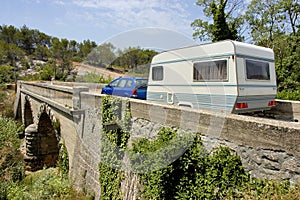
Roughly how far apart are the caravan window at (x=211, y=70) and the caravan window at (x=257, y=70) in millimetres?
690

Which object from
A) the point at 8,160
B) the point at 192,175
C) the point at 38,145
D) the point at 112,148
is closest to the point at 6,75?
the point at 38,145

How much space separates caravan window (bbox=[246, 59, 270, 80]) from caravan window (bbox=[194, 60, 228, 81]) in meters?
0.69

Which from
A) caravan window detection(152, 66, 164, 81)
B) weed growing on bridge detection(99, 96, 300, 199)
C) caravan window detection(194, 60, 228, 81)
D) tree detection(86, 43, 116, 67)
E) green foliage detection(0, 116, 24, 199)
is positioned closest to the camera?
weed growing on bridge detection(99, 96, 300, 199)

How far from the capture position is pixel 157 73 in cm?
750

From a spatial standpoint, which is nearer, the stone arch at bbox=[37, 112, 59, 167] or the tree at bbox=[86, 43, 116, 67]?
the tree at bbox=[86, 43, 116, 67]

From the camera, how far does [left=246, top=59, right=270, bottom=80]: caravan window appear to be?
18.4 feet

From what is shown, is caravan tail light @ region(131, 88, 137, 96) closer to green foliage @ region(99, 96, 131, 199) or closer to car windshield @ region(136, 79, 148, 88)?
car windshield @ region(136, 79, 148, 88)

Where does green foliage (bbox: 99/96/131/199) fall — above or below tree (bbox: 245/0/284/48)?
below

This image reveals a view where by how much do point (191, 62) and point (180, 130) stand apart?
302 cm

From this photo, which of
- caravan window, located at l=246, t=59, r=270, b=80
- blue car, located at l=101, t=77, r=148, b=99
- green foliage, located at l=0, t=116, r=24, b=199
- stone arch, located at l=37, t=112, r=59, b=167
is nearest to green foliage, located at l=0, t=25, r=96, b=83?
stone arch, located at l=37, t=112, r=59, b=167

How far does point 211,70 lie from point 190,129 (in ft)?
8.52

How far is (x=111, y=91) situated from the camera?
890cm

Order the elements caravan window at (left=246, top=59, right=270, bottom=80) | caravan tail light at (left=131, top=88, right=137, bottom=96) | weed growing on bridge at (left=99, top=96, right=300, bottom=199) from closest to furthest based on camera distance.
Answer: weed growing on bridge at (left=99, top=96, right=300, bottom=199) < caravan window at (left=246, top=59, right=270, bottom=80) < caravan tail light at (left=131, top=88, right=137, bottom=96)

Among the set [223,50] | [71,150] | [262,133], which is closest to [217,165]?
[262,133]
